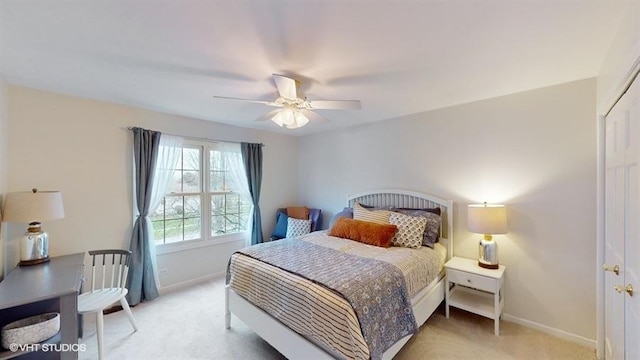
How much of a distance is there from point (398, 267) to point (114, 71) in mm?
2942

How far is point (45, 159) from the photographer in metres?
2.58

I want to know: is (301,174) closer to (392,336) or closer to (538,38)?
(392,336)

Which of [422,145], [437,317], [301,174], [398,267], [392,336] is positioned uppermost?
[422,145]

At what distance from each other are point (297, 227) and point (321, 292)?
2.49 m

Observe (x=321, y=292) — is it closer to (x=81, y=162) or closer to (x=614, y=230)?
(x=614, y=230)

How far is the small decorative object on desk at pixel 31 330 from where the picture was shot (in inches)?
63.6

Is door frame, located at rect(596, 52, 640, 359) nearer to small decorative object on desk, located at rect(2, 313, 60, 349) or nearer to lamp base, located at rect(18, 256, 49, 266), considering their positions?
small decorative object on desk, located at rect(2, 313, 60, 349)

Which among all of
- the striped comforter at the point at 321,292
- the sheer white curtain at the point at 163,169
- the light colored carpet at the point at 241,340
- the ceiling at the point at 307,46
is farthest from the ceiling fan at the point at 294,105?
the light colored carpet at the point at 241,340

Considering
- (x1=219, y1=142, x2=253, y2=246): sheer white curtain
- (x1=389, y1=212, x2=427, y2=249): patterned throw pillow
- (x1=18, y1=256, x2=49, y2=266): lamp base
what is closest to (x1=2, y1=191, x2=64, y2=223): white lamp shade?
(x1=18, y1=256, x2=49, y2=266): lamp base

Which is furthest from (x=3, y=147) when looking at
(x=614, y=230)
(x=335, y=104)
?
(x=614, y=230)

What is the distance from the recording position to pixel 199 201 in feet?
12.4

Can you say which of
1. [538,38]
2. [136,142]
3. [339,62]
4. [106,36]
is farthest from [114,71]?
[538,38]

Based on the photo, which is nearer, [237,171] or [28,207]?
[28,207]

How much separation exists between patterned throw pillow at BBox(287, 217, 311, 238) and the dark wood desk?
8.48 feet
